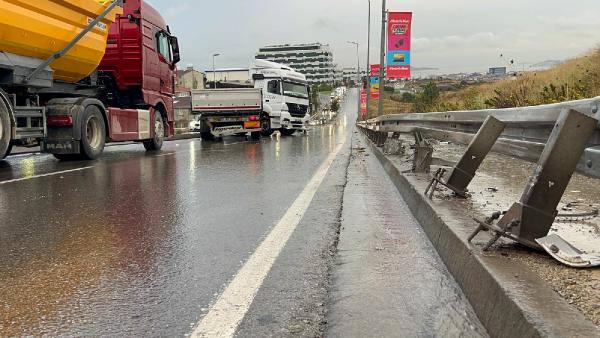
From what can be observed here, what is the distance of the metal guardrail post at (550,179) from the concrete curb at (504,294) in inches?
11.0

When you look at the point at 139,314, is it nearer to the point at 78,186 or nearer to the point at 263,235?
the point at 263,235

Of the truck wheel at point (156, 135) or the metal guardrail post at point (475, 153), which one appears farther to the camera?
the truck wheel at point (156, 135)

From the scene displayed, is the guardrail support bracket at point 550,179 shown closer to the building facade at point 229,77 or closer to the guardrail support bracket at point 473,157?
the guardrail support bracket at point 473,157

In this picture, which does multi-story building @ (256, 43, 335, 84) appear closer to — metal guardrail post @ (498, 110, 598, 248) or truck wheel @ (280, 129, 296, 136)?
truck wheel @ (280, 129, 296, 136)

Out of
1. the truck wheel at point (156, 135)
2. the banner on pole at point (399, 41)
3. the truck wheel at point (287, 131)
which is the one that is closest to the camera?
the truck wheel at point (156, 135)

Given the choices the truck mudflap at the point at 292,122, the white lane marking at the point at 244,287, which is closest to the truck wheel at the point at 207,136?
the truck mudflap at the point at 292,122

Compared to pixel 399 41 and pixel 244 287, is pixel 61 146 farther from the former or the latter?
pixel 399 41

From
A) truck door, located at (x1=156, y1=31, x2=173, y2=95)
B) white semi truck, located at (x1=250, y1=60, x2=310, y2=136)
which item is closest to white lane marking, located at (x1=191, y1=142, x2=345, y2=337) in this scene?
truck door, located at (x1=156, y1=31, x2=173, y2=95)

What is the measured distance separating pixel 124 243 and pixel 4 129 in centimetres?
609

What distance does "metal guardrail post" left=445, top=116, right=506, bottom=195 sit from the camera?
15.0 feet

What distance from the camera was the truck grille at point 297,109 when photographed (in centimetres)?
2842

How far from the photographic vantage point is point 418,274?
3.66 meters

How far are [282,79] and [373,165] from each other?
16.7 metres

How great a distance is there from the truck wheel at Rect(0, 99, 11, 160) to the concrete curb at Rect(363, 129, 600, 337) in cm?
787
